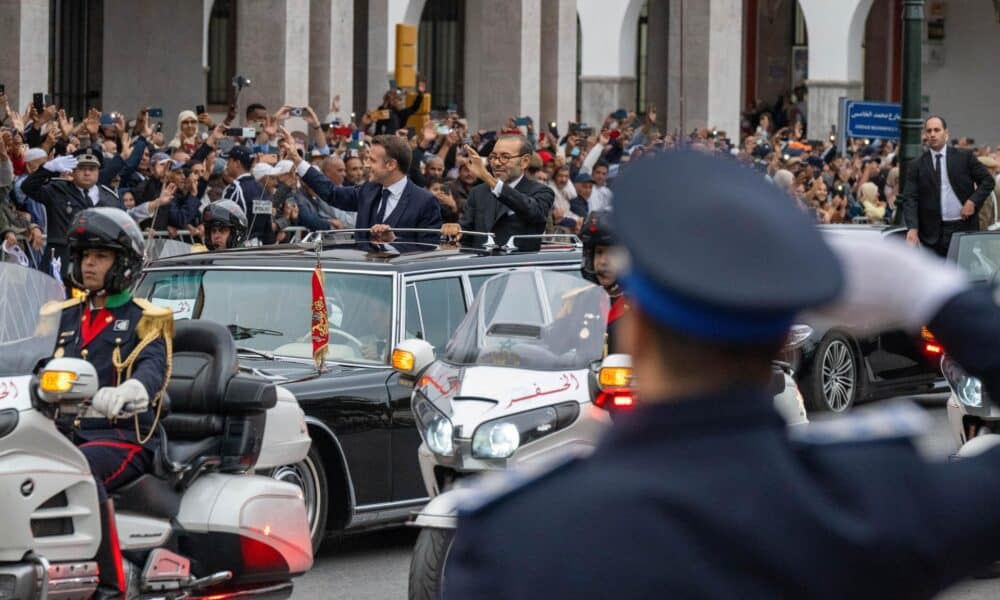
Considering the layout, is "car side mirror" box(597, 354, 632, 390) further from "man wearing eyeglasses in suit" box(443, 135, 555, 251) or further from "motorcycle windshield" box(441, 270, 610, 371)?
"man wearing eyeglasses in suit" box(443, 135, 555, 251)

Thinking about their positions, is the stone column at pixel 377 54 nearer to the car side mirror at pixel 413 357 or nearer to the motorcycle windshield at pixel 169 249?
the motorcycle windshield at pixel 169 249

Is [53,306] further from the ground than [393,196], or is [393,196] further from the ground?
[393,196]

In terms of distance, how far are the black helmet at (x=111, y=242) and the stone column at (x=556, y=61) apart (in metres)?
29.3

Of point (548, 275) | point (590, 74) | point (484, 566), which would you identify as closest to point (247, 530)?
point (548, 275)

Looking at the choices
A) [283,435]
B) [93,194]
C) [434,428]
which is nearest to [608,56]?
[93,194]

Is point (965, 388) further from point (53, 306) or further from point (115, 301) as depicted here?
point (53, 306)

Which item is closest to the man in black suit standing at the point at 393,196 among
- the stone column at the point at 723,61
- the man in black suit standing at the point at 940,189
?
the man in black suit standing at the point at 940,189

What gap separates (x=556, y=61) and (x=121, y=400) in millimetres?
30498

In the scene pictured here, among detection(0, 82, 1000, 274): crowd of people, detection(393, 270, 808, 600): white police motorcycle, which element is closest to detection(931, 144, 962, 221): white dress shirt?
detection(0, 82, 1000, 274): crowd of people

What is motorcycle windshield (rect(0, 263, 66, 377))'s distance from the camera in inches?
269

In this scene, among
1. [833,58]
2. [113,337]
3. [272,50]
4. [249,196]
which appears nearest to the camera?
[113,337]

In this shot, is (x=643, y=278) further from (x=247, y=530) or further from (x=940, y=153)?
(x=940, y=153)

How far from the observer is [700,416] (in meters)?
2.08

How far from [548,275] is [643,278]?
6.34m
